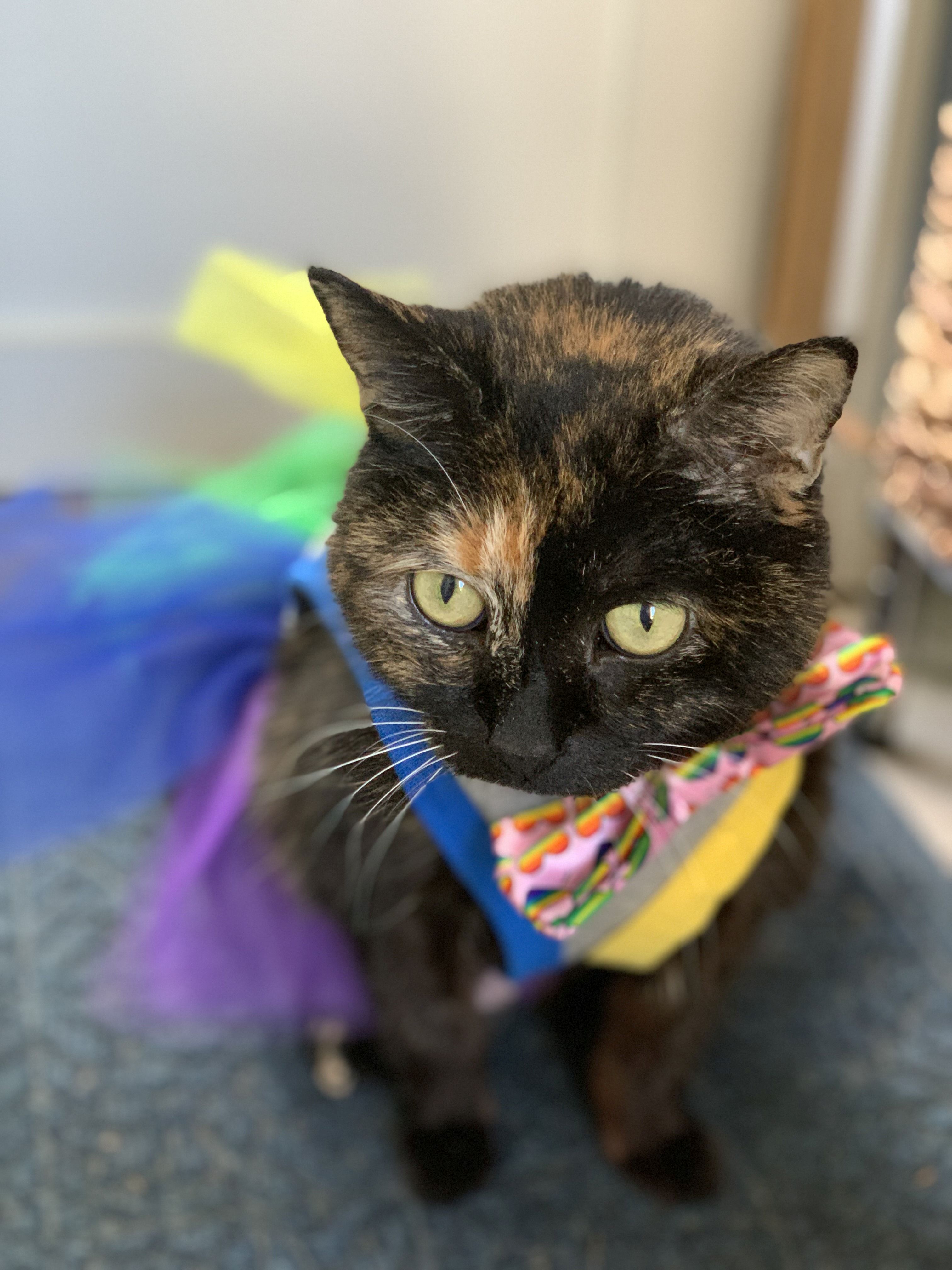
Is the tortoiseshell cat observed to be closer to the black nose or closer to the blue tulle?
the black nose

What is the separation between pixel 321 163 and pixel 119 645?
25.6 inches

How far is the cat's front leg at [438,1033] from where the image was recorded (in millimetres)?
597

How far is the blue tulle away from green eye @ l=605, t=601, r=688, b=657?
0.35m

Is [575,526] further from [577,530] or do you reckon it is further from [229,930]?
[229,930]

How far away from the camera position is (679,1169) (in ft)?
2.33

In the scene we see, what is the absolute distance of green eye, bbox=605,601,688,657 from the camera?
37 cm

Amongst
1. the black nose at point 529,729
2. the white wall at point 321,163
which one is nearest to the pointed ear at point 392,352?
the black nose at point 529,729

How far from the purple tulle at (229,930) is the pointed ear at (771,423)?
15.4 inches

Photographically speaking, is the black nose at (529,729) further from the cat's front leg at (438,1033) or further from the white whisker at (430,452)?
the cat's front leg at (438,1033)

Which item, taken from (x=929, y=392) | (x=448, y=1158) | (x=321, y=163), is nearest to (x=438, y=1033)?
(x=448, y=1158)

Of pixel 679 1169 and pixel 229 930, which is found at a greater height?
pixel 229 930

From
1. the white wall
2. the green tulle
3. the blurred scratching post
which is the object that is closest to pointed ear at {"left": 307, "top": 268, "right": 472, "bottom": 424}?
the green tulle

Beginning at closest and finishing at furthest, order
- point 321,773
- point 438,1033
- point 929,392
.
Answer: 1. point 321,773
2. point 438,1033
3. point 929,392

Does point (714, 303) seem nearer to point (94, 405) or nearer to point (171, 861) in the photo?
point (171, 861)
